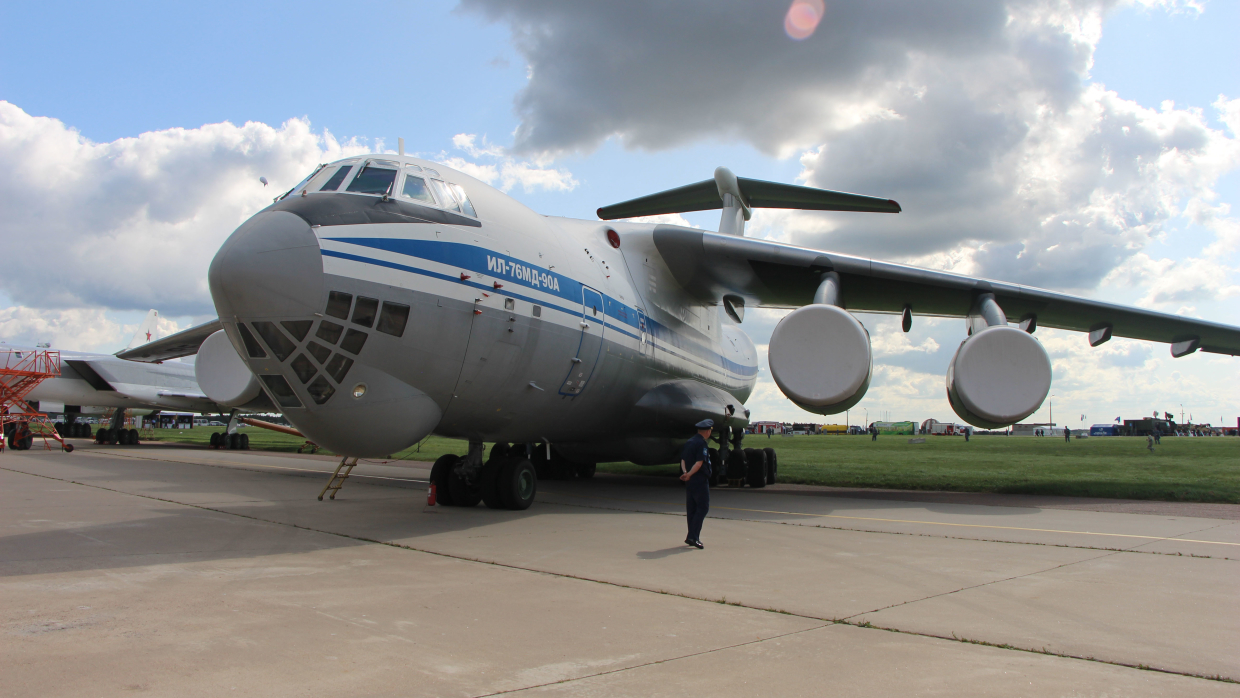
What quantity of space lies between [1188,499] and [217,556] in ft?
42.9

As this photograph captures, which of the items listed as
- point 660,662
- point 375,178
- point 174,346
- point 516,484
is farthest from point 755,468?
point 174,346

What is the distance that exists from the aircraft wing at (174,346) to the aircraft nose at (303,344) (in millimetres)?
13699

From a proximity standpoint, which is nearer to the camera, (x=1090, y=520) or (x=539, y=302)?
(x=539, y=302)

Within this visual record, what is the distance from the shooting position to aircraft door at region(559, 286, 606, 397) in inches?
349

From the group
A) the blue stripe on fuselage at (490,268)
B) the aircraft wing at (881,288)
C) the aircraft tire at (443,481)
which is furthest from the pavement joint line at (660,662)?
the aircraft wing at (881,288)

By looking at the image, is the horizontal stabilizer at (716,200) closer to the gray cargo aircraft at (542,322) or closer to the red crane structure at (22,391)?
the gray cargo aircraft at (542,322)

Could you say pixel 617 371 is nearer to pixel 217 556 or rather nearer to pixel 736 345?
pixel 217 556

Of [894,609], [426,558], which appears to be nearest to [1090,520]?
[894,609]

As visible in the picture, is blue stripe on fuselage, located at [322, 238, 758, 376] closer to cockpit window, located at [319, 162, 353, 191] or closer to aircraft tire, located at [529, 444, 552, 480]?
cockpit window, located at [319, 162, 353, 191]

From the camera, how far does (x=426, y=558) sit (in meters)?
5.68

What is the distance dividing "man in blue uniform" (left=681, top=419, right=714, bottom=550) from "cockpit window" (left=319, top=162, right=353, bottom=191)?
13.4 feet

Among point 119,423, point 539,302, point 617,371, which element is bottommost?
point 119,423

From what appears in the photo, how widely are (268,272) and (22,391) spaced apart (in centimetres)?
2145

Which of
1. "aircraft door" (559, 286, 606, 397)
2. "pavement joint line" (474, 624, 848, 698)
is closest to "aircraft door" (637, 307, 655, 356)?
"aircraft door" (559, 286, 606, 397)
